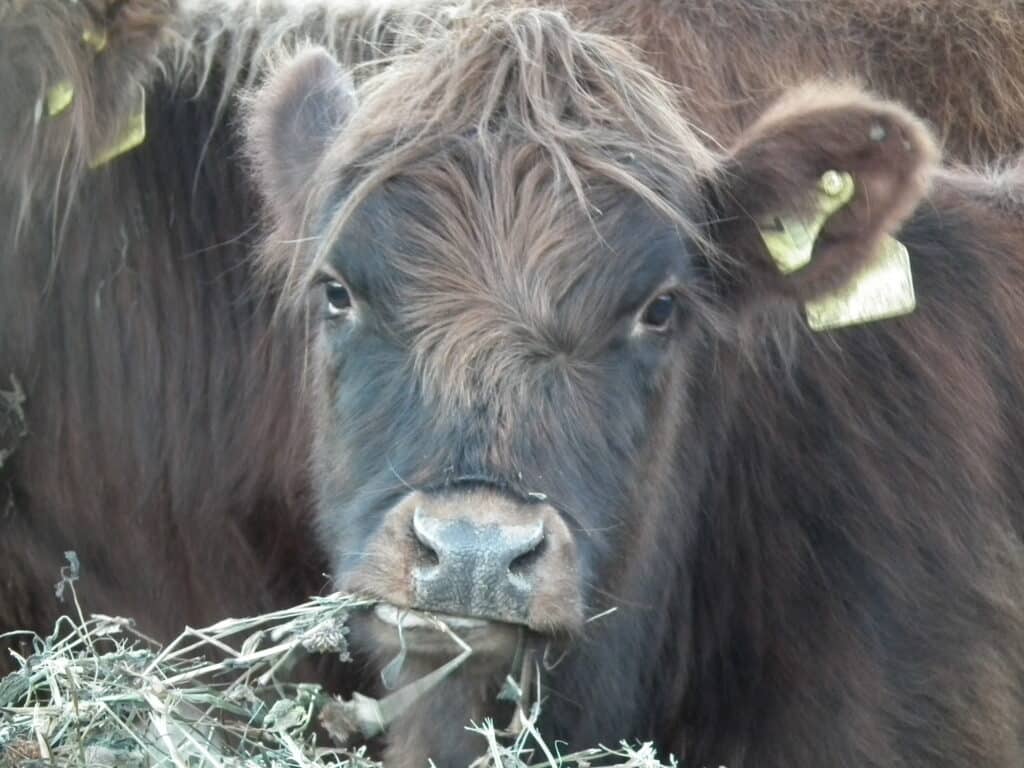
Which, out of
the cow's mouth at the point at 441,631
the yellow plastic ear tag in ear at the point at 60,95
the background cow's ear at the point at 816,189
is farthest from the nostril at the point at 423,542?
the yellow plastic ear tag in ear at the point at 60,95

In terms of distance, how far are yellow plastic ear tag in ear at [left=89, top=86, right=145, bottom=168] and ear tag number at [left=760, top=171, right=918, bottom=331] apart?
215cm

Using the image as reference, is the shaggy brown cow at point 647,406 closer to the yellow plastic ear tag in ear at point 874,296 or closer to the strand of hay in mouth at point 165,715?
the yellow plastic ear tag in ear at point 874,296

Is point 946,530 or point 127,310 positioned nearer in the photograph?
point 946,530

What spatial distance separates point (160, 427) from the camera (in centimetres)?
605

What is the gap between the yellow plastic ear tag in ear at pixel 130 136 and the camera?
5.69 metres

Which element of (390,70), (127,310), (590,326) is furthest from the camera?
(127,310)

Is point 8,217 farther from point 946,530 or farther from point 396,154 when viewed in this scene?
point 946,530

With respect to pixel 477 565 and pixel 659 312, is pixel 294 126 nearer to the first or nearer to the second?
pixel 659 312

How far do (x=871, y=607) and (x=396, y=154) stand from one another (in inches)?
71.9

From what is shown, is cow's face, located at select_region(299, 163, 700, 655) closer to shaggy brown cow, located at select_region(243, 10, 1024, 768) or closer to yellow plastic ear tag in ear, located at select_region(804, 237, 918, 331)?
shaggy brown cow, located at select_region(243, 10, 1024, 768)

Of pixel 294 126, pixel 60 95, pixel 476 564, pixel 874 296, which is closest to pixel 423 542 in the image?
pixel 476 564

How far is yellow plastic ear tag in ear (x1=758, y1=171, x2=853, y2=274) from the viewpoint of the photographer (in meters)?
4.55

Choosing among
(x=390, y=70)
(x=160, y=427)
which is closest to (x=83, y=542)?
(x=160, y=427)

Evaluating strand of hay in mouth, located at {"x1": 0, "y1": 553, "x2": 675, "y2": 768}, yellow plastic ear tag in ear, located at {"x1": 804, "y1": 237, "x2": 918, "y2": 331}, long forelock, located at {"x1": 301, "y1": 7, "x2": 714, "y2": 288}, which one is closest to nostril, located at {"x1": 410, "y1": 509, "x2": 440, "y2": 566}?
strand of hay in mouth, located at {"x1": 0, "y1": 553, "x2": 675, "y2": 768}
